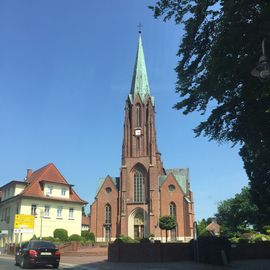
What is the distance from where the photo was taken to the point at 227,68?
14.2 m

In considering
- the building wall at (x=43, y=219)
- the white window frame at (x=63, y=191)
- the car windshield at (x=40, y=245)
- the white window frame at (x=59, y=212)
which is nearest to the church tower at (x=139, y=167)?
the building wall at (x=43, y=219)

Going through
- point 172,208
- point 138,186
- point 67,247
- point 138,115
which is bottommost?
point 67,247

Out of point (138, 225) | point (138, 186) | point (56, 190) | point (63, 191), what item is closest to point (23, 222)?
point (56, 190)

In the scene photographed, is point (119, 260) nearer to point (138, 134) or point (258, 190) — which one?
point (258, 190)

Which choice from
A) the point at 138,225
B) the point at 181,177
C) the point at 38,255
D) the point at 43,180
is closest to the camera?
the point at 38,255

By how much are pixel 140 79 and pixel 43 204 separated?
34319 millimetres

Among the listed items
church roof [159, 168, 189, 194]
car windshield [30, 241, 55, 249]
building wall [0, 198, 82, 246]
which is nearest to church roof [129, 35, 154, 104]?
church roof [159, 168, 189, 194]

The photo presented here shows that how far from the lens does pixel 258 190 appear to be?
29344 mm

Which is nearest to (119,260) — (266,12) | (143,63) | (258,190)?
(258,190)

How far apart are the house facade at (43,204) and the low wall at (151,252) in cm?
2440

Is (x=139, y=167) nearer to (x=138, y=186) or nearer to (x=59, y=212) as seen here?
(x=138, y=186)

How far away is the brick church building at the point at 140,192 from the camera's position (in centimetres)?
6438

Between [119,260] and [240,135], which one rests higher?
[240,135]

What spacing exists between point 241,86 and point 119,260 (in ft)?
48.3
